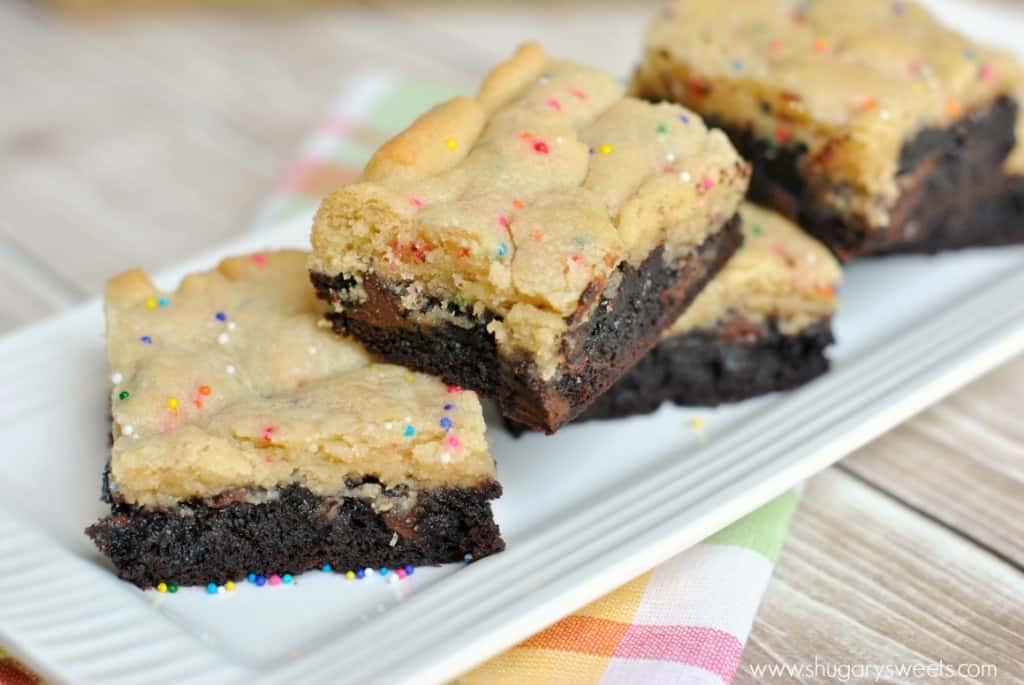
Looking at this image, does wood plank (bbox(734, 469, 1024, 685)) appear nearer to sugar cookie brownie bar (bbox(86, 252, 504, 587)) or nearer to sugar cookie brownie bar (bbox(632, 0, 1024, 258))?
sugar cookie brownie bar (bbox(86, 252, 504, 587))

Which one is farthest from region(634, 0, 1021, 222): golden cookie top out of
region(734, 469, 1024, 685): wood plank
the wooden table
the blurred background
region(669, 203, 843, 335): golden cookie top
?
the blurred background

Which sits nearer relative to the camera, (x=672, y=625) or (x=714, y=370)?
(x=672, y=625)

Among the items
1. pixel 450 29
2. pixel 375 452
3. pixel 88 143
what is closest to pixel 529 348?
pixel 375 452

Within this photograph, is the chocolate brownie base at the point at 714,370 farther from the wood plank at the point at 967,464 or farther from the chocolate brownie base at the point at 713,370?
the wood plank at the point at 967,464

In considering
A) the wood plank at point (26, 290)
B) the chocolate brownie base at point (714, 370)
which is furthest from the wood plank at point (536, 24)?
the chocolate brownie base at point (714, 370)

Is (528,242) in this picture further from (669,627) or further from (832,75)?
(832,75)

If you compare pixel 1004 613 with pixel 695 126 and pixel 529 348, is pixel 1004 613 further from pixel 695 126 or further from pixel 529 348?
pixel 695 126

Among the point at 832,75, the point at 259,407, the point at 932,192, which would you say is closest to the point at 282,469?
the point at 259,407
